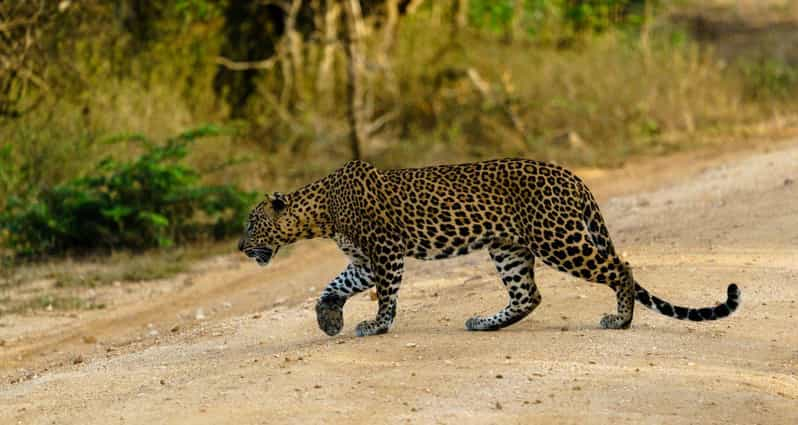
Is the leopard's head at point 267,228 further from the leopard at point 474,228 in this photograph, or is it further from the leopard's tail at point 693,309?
the leopard's tail at point 693,309

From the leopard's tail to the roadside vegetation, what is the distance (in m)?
6.01

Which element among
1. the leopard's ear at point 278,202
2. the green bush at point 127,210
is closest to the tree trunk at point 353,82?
the green bush at point 127,210

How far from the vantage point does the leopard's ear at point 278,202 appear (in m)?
8.48

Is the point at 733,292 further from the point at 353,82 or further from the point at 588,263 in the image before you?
the point at 353,82

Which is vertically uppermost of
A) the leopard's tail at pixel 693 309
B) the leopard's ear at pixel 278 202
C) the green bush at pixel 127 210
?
the leopard's ear at pixel 278 202

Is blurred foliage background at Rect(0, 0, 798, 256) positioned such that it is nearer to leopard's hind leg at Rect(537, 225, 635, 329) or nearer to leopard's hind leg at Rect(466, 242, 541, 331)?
leopard's hind leg at Rect(466, 242, 541, 331)

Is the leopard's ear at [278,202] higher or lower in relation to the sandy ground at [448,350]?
higher

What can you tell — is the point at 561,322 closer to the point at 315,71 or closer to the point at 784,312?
the point at 784,312

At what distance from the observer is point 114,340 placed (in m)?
10.5

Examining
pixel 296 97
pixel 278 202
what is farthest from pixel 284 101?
pixel 278 202

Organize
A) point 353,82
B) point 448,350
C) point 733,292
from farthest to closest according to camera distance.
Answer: point 353,82 → point 733,292 → point 448,350

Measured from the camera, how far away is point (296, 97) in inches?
752

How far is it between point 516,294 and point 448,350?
804mm

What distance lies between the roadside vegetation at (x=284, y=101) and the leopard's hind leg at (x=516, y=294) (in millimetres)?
5339
